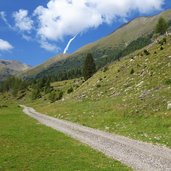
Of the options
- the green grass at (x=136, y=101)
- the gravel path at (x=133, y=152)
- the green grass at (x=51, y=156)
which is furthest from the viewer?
the green grass at (x=136, y=101)

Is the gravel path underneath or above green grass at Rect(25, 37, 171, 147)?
underneath

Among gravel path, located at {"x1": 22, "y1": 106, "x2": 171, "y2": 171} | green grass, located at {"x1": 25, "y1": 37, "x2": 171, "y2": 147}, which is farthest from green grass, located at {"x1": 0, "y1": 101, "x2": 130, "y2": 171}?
green grass, located at {"x1": 25, "y1": 37, "x2": 171, "y2": 147}

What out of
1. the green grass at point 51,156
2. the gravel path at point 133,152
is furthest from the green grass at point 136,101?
the green grass at point 51,156

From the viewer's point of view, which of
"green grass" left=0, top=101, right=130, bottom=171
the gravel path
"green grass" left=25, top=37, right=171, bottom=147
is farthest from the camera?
"green grass" left=25, top=37, right=171, bottom=147

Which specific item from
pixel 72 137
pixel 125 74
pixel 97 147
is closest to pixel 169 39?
pixel 125 74

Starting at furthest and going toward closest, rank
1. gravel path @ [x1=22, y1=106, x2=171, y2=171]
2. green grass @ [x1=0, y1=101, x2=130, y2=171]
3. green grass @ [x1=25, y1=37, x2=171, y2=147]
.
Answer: green grass @ [x1=25, y1=37, x2=171, y2=147] → gravel path @ [x1=22, y1=106, x2=171, y2=171] → green grass @ [x1=0, y1=101, x2=130, y2=171]

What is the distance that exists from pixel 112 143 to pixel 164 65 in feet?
149

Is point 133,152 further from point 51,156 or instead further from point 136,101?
point 136,101

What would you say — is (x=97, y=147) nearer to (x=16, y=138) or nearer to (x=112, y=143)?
(x=112, y=143)

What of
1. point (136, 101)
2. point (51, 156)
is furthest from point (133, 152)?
point (136, 101)

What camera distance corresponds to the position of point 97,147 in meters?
30.5

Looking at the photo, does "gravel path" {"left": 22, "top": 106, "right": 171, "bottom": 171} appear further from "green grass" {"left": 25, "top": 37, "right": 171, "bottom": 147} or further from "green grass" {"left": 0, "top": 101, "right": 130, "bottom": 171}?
"green grass" {"left": 25, "top": 37, "right": 171, "bottom": 147}

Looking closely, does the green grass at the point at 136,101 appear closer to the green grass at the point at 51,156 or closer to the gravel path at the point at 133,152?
the gravel path at the point at 133,152

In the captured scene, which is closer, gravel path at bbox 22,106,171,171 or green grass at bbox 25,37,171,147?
gravel path at bbox 22,106,171,171
